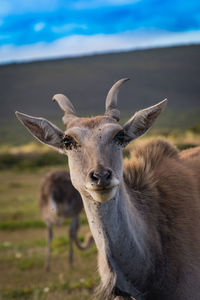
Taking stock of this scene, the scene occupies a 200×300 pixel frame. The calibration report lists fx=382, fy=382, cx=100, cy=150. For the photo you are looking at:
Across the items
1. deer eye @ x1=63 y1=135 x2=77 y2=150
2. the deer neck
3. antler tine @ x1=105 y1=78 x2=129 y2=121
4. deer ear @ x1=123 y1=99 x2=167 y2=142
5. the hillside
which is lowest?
the hillside

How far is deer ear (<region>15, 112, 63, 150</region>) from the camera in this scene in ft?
14.5

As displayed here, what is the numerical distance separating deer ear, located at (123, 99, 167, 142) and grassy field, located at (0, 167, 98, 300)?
3.59 meters

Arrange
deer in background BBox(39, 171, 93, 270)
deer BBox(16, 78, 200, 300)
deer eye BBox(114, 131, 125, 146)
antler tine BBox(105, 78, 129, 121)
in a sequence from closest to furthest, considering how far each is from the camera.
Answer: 1. deer BBox(16, 78, 200, 300)
2. deer eye BBox(114, 131, 125, 146)
3. antler tine BBox(105, 78, 129, 121)
4. deer in background BBox(39, 171, 93, 270)

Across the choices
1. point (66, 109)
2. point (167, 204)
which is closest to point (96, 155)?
point (66, 109)

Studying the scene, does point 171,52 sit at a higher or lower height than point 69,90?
higher

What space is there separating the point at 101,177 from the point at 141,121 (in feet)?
3.86

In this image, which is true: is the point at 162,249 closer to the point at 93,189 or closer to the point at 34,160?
the point at 93,189

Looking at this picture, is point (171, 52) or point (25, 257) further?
point (171, 52)

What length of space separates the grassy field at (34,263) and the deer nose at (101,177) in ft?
13.0

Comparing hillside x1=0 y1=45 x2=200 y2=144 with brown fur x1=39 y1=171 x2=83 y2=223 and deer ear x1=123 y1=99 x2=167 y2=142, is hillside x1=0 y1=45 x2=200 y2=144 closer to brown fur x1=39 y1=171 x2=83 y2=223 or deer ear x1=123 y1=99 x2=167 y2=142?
brown fur x1=39 y1=171 x2=83 y2=223

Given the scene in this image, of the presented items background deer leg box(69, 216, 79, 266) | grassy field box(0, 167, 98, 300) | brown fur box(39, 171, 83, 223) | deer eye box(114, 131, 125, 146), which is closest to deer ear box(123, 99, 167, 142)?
deer eye box(114, 131, 125, 146)

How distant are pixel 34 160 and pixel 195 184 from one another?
32.3 metres

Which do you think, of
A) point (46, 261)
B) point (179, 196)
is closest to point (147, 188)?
point (179, 196)

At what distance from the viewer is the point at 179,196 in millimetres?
4863
